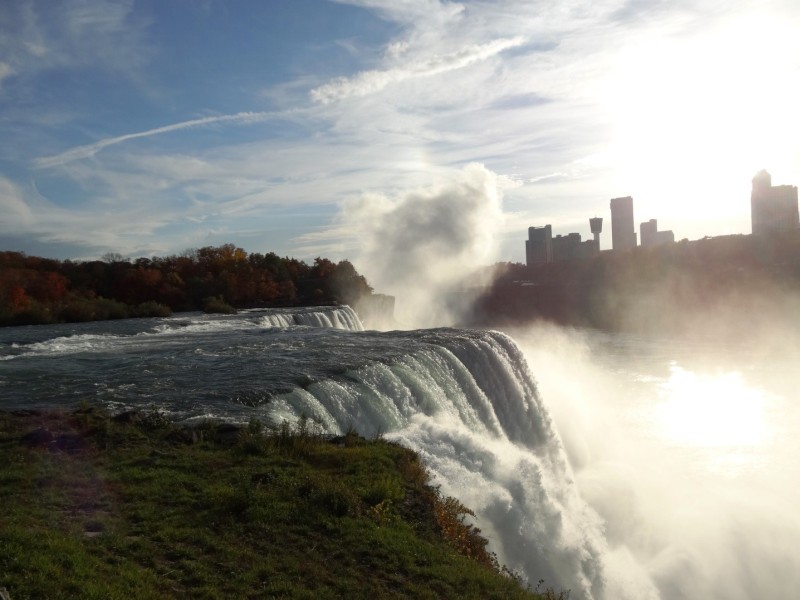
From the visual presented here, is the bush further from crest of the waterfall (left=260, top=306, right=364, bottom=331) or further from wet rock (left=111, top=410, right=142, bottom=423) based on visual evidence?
wet rock (left=111, top=410, right=142, bottom=423)

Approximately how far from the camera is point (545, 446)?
53.9 feet

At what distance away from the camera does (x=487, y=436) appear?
557 inches

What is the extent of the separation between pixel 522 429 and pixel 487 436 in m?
2.59

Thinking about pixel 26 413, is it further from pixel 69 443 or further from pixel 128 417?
pixel 69 443

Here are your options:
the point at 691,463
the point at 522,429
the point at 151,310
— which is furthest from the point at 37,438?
the point at 151,310

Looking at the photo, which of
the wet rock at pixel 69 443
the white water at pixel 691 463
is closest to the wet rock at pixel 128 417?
the wet rock at pixel 69 443

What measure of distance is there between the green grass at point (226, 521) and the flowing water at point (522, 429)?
5.25ft

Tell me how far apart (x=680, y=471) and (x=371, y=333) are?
11130 mm

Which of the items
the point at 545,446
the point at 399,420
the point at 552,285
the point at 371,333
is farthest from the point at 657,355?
the point at 552,285

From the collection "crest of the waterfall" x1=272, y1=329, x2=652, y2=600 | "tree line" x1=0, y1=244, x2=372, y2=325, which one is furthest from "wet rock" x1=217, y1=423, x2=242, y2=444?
"tree line" x1=0, y1=244, x2=372, y2=325

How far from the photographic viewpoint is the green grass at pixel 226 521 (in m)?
5.14

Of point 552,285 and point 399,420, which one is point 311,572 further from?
point 552,285

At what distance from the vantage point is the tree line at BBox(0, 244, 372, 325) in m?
35.6

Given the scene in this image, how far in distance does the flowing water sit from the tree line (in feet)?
32.7
